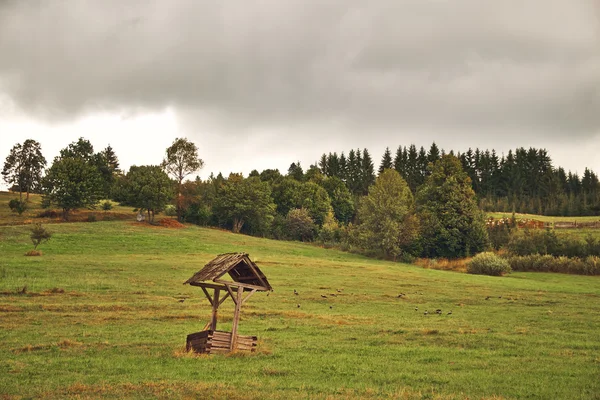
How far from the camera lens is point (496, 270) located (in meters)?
77.4

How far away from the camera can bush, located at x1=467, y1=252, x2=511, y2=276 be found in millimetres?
77438

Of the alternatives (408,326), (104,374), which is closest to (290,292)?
(408,326)

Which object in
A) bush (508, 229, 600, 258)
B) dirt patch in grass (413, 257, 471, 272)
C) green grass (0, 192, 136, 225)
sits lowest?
dirt patch in grass (413, 257, 471, 272)

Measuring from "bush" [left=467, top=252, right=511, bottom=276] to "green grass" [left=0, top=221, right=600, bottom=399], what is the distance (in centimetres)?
1544

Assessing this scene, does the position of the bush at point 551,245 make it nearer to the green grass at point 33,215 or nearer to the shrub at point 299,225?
the shrub at point 299,225

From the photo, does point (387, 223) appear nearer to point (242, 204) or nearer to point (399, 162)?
point (242, 204)

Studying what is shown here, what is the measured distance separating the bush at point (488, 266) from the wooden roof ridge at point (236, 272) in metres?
59.9

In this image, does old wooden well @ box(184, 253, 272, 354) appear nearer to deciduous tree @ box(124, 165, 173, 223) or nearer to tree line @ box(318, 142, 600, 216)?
deciduous tree @ box(124, 165, 173, 223)

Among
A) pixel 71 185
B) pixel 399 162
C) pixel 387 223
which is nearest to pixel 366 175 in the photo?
pixel 399 162

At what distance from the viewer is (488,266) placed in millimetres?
78000

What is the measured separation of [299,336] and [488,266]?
56054mm

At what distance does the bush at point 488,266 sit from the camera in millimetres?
77438

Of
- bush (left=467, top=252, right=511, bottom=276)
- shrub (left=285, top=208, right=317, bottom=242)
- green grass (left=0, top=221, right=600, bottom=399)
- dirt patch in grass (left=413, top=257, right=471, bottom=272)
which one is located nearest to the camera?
green grass (left=0, top=221, right=600, bottom=399)

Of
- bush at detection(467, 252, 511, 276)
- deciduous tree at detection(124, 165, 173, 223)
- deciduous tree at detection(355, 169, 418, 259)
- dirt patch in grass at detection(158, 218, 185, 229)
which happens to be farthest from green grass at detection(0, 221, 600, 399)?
dirt patch in grass at detection(158, 218, 185, 229)
